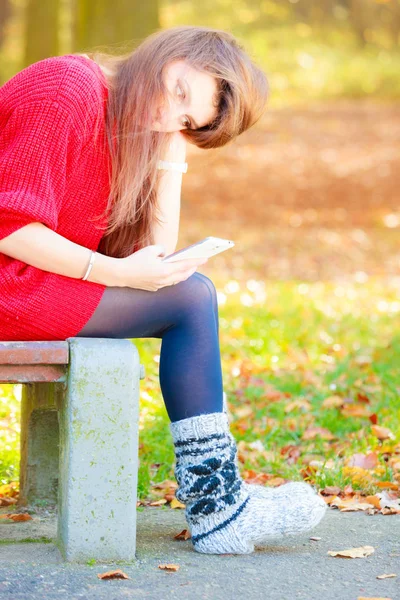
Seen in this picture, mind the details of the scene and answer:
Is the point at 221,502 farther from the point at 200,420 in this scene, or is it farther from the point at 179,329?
the point at 179,329

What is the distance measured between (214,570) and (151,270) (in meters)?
0.81

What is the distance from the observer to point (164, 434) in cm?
389

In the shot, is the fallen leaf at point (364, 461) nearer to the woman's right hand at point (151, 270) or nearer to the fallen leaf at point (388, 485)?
the fallen leaf at point (388, 485)

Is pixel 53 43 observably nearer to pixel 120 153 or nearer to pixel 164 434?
pixel 164 434

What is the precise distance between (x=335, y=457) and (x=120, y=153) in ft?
5.66

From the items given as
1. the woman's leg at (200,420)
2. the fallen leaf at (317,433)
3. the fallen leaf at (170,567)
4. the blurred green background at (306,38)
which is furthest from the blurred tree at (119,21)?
the fallen leaf at (170,567)

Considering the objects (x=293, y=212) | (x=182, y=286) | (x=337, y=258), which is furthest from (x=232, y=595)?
(x=293, y=212)

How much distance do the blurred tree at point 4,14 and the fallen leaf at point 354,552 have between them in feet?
61.0

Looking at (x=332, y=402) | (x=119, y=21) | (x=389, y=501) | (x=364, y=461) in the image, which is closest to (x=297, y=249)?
(x=119, y=21)

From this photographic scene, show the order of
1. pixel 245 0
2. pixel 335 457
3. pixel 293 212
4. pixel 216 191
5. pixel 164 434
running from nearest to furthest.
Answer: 1. pixel 335 457
2. pixel 164 434
3. pixel 293 212
4. pixel 216 191
5. pixel 245 0

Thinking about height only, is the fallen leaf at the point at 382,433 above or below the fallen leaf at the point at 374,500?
above

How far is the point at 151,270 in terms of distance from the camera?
2.43 m

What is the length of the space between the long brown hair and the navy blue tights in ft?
0.71

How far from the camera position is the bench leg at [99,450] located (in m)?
2.38
